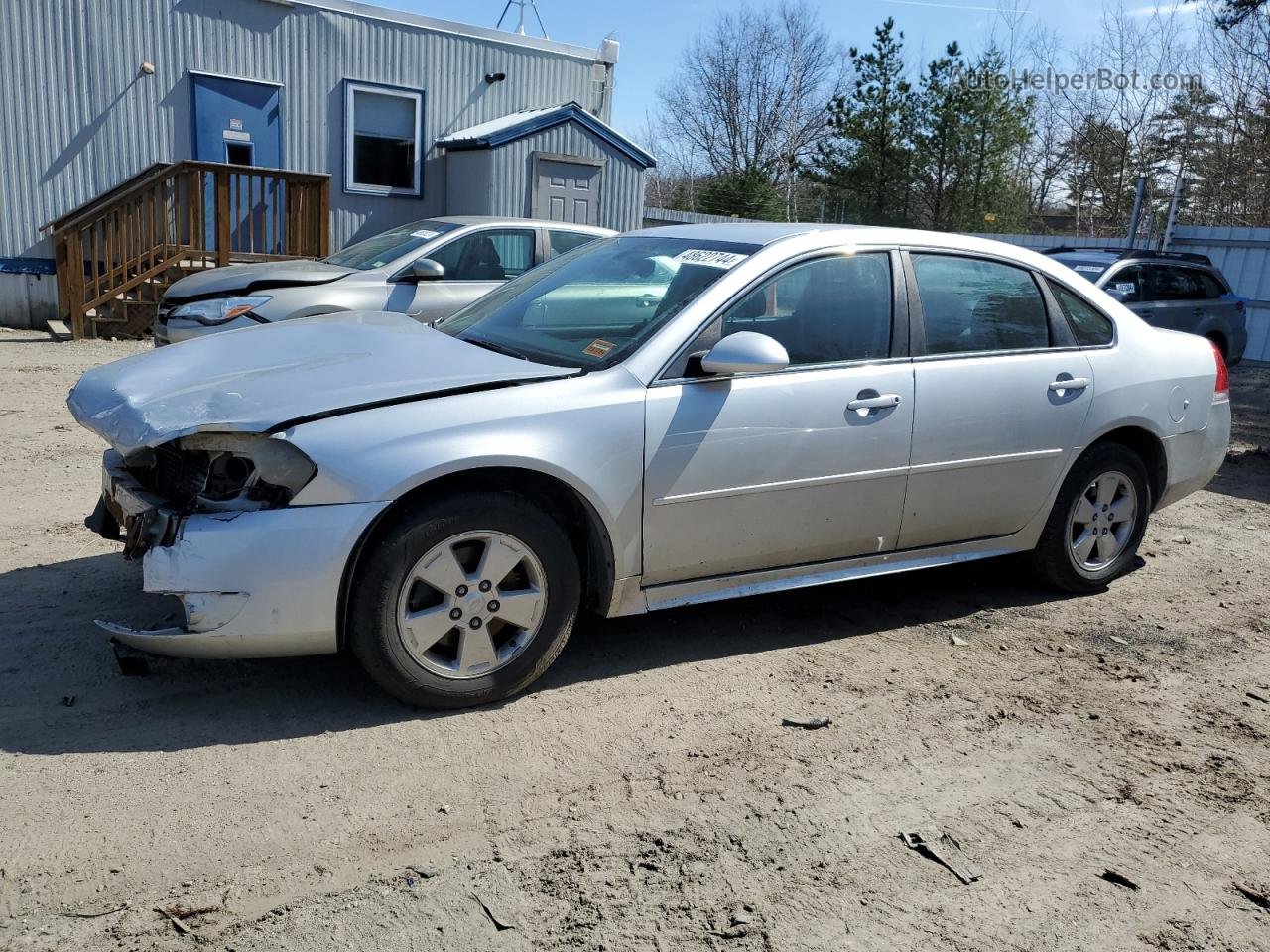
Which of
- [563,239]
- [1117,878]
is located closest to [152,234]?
[563,239]

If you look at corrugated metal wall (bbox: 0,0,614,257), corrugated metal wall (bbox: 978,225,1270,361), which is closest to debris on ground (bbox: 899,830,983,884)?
corrugated metal wall (bbox: 0,0,614,257)

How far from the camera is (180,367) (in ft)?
13.5

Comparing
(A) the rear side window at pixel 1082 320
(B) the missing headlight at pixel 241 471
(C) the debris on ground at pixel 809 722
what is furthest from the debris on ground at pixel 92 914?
(A) the rear side window at pixel 1082 320

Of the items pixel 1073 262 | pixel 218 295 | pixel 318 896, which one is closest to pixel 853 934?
pixel 318 896

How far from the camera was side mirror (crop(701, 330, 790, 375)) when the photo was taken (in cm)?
402

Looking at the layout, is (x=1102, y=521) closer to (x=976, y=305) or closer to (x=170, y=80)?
(x=976, y=305)

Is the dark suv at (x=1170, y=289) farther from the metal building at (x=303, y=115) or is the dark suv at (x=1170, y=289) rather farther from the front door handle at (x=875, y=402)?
the front door handle at (x=875, y=402)

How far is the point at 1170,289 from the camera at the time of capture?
13.5m

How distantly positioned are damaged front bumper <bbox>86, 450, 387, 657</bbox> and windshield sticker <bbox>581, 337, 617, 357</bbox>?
1066 millimetres

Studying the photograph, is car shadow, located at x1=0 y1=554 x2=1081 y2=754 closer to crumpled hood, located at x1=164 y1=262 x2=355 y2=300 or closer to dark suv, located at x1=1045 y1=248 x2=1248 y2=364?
crumpled hood, located at x1=164 y1=262 x2=355 y2=300

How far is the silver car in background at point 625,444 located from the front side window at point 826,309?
0.01m

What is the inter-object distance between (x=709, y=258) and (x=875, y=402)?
0.87 meters

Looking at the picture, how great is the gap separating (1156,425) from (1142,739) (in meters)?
1.97

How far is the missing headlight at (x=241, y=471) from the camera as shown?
3.54 m
